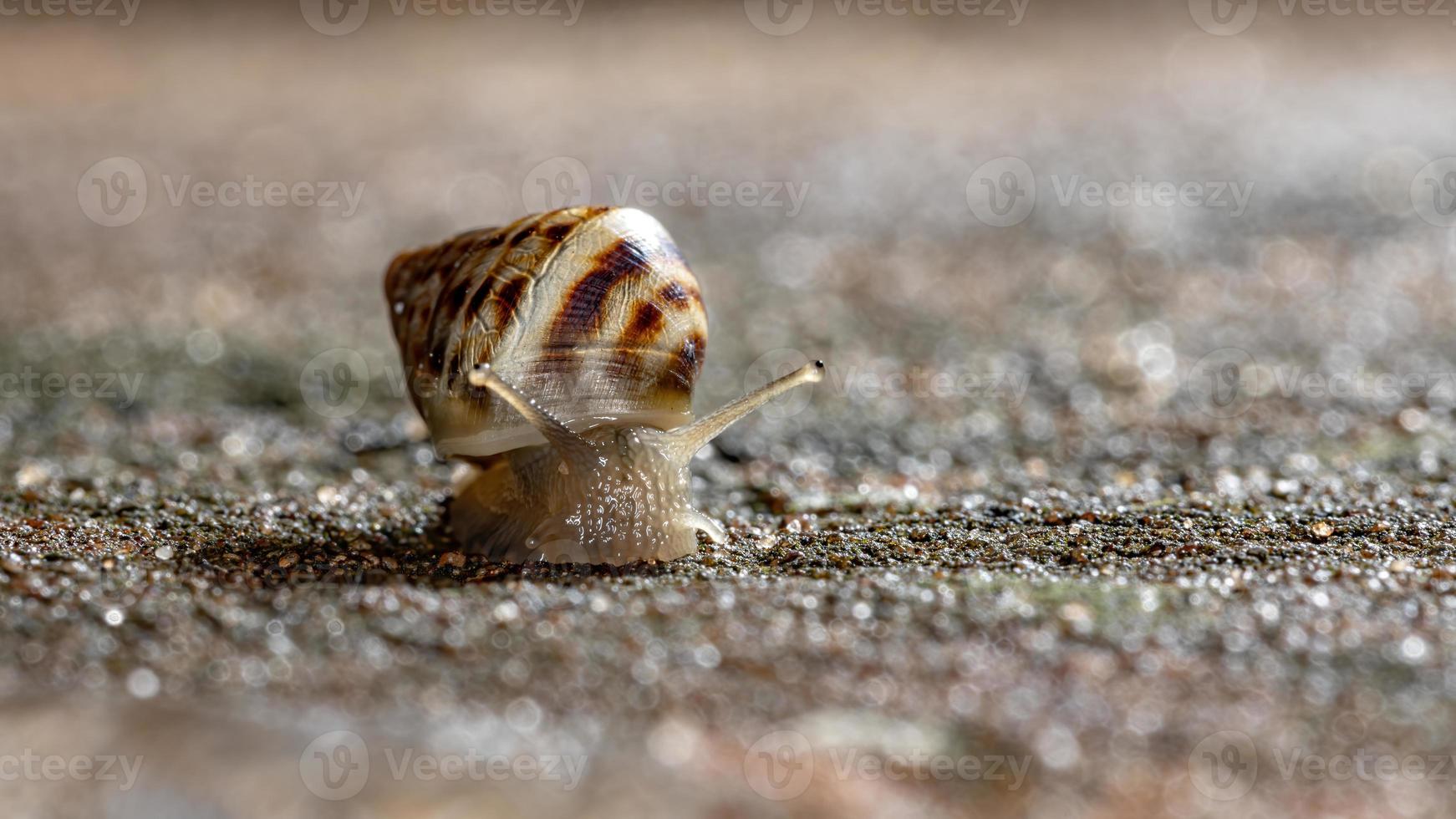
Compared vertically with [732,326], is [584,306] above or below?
above

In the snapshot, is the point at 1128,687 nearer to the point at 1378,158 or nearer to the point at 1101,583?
the point at 1101,583

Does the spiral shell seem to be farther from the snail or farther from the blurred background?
the blurred background

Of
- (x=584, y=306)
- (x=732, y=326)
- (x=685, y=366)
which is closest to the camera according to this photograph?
(x=584, y=306)

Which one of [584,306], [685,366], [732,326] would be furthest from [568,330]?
[732,326]

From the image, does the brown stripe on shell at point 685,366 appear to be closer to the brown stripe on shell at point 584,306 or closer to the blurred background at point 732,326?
the brown stripe on shell at point 584,306

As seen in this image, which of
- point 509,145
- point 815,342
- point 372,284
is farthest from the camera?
point 509,145

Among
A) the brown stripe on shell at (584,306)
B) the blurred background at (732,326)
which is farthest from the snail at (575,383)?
the blurred background at (732,326)

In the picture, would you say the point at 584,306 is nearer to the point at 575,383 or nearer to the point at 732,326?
the point at 575,383

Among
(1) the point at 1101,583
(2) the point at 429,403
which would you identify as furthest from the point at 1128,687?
(2) the point at 429,403
